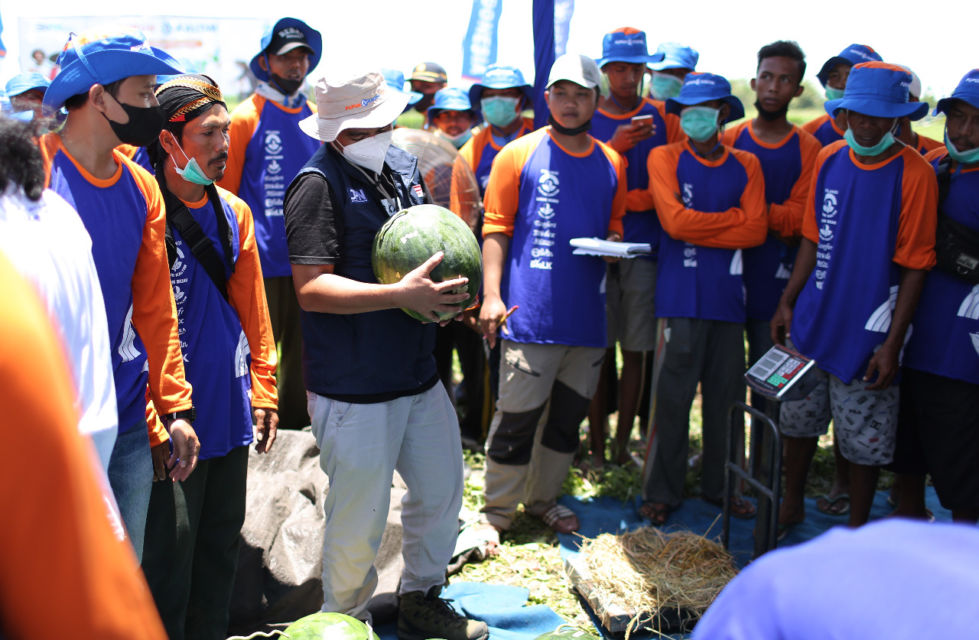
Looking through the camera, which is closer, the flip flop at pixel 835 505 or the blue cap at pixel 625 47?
the flip flop at pixel 835 505

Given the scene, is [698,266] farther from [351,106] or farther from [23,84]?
[23,84]

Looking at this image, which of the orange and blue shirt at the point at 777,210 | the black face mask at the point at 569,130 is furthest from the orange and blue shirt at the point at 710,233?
the black face mask at the point at 569,130

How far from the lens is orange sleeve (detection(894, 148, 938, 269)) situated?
426 centimetres

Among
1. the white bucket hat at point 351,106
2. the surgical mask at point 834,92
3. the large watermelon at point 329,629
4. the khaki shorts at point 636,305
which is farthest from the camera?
the surgical mask at point 834,92

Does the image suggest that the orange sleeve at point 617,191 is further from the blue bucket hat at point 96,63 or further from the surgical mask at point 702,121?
the blue bucket hat at point 96,63

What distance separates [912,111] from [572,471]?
3.17m

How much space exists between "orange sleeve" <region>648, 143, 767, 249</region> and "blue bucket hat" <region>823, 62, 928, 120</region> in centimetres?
82

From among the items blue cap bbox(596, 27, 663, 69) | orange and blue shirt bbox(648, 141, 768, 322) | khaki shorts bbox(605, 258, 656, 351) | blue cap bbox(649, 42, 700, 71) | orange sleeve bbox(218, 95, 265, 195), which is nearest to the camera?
orange and blue shirt bbox(648, 141, 768, 322)

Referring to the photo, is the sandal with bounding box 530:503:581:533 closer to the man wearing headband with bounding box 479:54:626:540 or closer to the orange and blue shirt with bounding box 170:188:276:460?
the man wearing headband with bounding box 479:54:626:540

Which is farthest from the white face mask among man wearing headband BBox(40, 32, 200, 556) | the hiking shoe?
the hiking shoe

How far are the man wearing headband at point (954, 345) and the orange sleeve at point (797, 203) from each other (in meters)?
0.91

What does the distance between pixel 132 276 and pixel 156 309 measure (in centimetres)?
15

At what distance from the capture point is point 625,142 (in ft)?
18.2

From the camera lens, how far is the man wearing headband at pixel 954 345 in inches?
165
